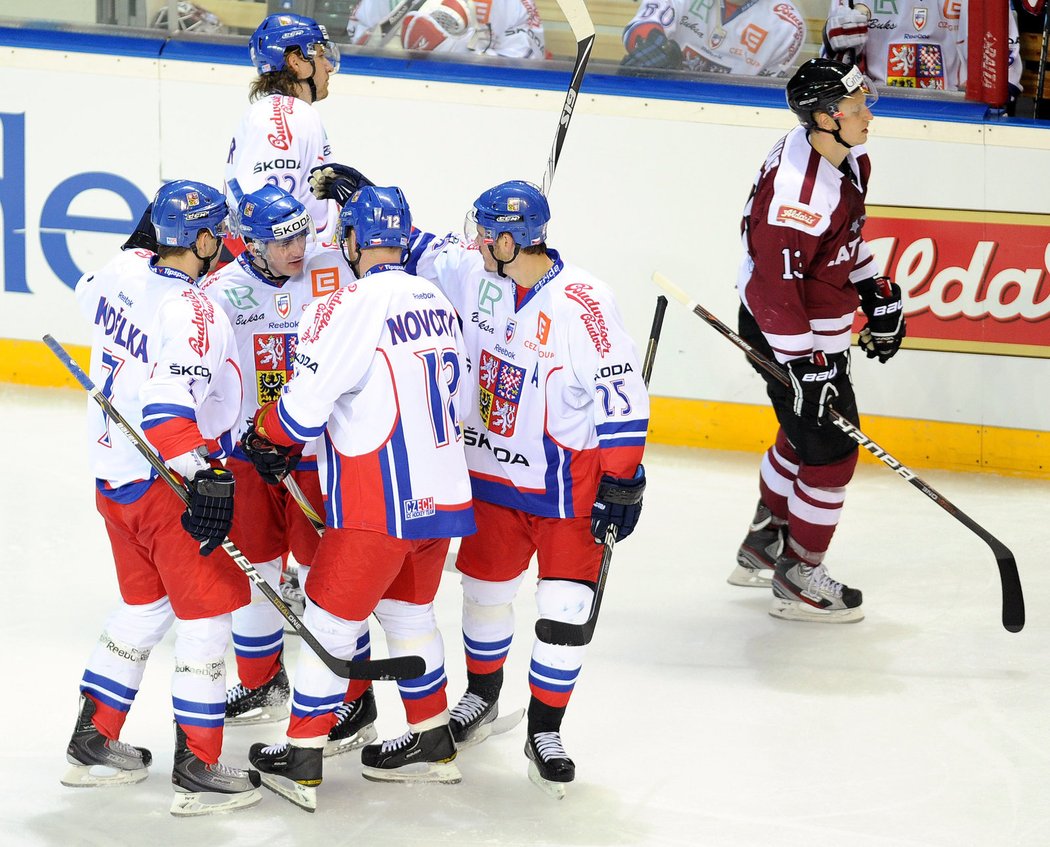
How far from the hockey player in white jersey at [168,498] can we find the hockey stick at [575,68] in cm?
125

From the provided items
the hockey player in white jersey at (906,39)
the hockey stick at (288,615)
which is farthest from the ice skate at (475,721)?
the hockey player in white jersey at (906,39)

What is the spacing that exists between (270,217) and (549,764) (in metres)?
1.28

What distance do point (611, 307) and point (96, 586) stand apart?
1961mm

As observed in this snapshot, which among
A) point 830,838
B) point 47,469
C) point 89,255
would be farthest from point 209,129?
point 830,838

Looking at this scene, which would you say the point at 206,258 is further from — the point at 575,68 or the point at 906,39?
the point at 906,39

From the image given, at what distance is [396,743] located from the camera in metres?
3.21

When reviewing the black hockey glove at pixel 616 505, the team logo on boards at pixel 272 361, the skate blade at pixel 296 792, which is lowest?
the skate blade at pixel 296 792

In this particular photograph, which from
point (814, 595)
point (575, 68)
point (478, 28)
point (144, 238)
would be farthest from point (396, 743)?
point (478, 28)

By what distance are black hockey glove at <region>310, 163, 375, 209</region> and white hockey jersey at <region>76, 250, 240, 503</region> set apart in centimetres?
55

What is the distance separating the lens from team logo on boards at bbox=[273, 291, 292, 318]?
3336 mm

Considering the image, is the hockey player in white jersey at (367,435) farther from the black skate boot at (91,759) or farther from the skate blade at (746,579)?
the skate blade at (746,579)

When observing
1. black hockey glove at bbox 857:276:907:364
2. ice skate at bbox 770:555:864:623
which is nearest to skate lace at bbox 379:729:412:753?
ice skate at bbox 770:555:864:623

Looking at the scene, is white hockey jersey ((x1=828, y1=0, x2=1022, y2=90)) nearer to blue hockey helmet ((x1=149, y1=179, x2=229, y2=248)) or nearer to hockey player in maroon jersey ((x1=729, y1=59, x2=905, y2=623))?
hockey player in maroon jersey ((x1=729, y1=59, x2=905, y2=623))

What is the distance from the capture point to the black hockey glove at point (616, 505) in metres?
3.04
